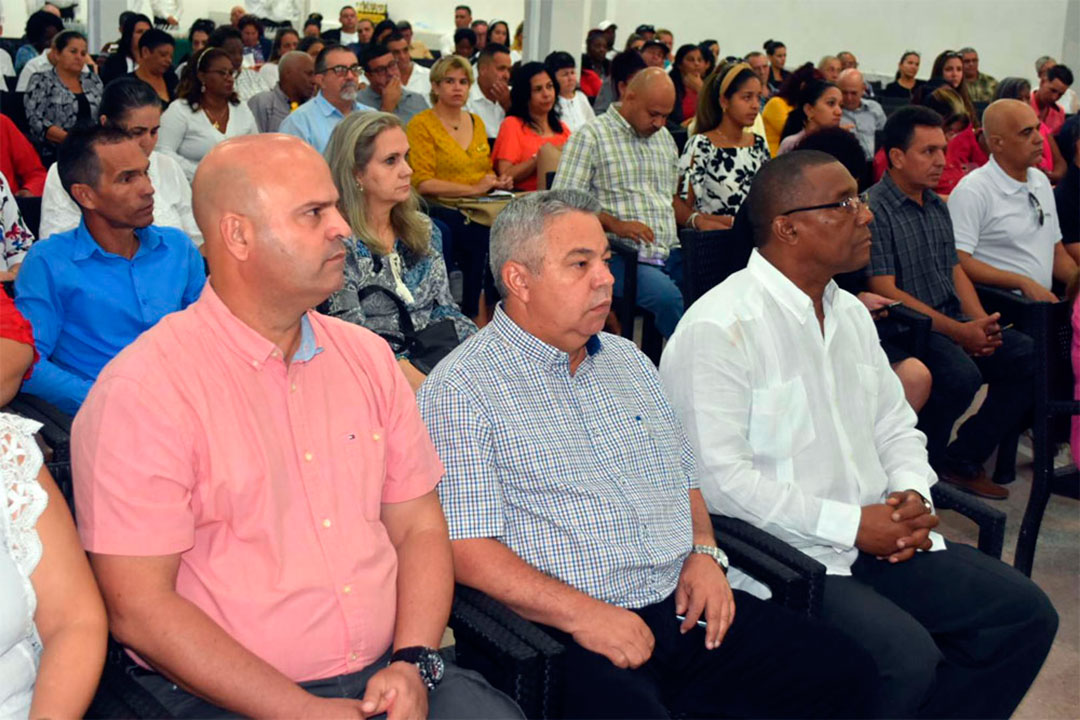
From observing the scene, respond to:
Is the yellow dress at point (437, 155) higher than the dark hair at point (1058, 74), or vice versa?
the dark hair at point (1058, 74)

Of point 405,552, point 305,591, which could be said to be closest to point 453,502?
point 405,552

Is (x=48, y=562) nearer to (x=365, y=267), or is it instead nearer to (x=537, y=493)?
(x=537, y=493)

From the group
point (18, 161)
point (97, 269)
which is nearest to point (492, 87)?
point (18, 161)

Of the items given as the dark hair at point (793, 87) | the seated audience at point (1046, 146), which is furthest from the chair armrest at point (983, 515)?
the dark hair at point (793, 87)

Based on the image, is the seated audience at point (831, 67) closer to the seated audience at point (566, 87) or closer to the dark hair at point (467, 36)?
the seated audience at point (566, 87)

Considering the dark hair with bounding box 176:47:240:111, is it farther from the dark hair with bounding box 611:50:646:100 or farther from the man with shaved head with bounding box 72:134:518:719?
the man with shaved head with bounding box 72:134:518:719

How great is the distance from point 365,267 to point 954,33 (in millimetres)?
13900

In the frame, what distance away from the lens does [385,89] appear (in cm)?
620

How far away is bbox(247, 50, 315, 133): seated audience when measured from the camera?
603 cm

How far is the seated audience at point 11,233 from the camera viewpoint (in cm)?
332

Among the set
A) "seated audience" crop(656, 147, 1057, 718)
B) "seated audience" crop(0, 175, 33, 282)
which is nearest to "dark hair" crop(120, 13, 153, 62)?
"seated audience" crop(0, 175, 33, 282)

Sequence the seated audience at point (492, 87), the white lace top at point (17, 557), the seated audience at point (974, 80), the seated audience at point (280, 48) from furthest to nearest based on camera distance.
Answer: the seated audience at point (974, 80), the seated audience at point (280, 48), the seated audience at point (492, 87), the white lace top at point (17, 557)

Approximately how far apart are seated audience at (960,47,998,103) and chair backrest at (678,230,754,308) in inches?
307

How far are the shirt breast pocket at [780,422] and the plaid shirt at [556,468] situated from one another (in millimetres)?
264
